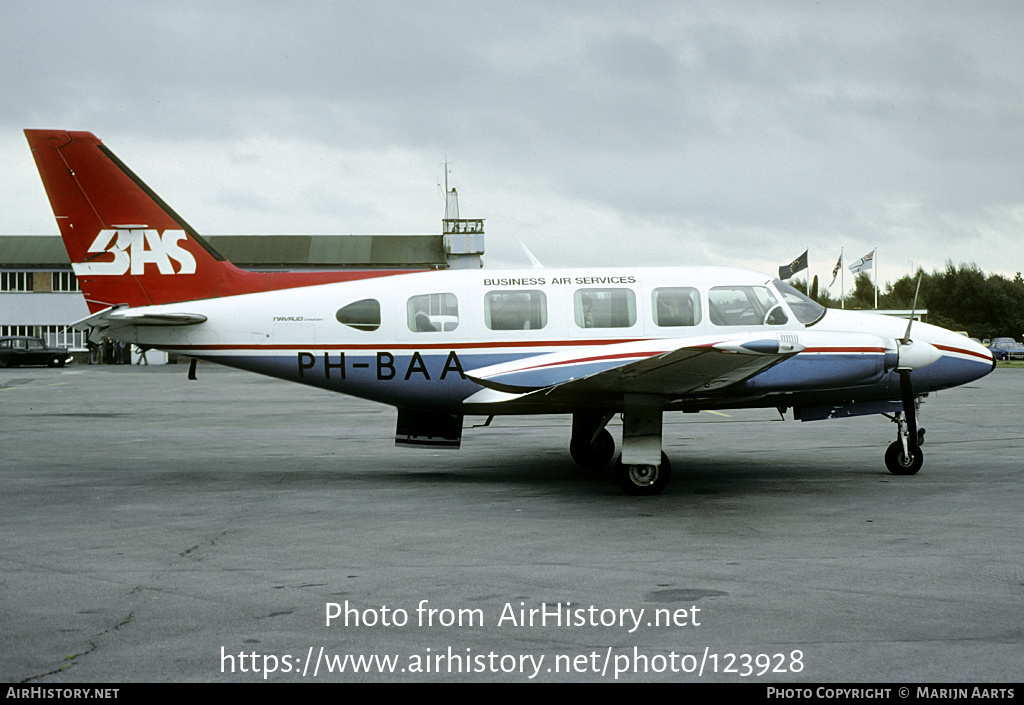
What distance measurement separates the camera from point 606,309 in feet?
38.9

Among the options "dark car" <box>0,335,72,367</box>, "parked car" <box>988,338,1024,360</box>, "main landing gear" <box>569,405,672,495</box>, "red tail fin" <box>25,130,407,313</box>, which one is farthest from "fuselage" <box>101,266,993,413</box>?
"parked car" <box>988,338,1024,360</box>

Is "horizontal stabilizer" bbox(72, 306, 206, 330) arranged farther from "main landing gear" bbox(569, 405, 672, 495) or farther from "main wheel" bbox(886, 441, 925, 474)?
"main wheel" bbox(886, 441, 925, 474)

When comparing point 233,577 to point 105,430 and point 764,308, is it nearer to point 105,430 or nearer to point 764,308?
point 764,308

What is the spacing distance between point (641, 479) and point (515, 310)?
2782 millimetres

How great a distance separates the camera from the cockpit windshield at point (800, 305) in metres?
11.9

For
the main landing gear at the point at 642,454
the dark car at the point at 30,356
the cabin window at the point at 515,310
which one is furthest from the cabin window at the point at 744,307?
the dark car at the point at 30,356

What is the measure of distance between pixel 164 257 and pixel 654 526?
7717mm

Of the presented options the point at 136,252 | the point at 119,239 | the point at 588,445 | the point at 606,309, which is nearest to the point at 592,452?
the point at 588,445

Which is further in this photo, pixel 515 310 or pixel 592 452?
pixel 592 452

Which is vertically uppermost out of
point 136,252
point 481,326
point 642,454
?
point 136,252

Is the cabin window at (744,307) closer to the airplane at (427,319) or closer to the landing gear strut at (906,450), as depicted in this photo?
the airplane at (427,319)

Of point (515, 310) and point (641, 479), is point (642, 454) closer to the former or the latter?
point (641, 479)

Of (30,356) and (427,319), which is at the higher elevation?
(427,319)

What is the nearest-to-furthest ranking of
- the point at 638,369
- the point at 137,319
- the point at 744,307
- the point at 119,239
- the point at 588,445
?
1. the point at 638,369
2. the point at 744,307
3. the point at 137,319
4. the point at 119,239
5. the point at 588,445
